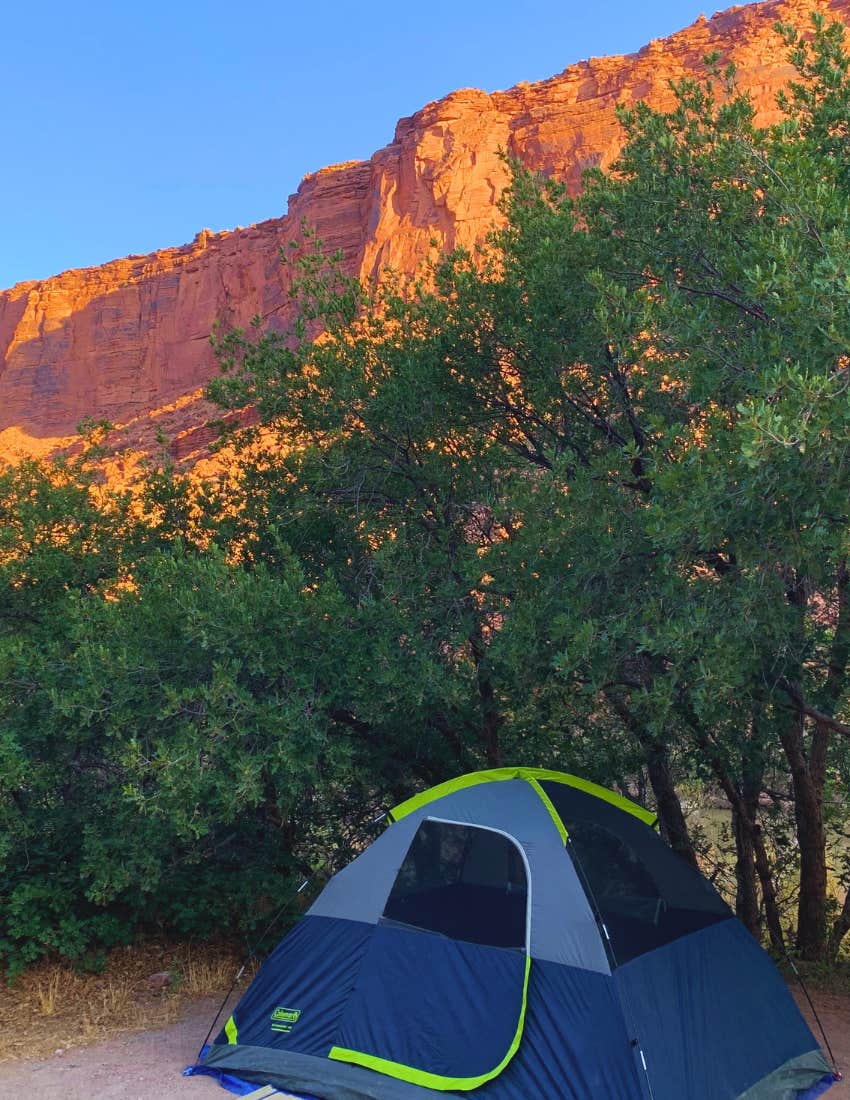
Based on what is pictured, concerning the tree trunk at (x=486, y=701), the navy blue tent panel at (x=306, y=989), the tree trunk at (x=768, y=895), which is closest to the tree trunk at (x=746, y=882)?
the tree trunk at (x=768, y=895)

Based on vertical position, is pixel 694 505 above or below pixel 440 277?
below

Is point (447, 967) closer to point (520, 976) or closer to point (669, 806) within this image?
point (520, 976)

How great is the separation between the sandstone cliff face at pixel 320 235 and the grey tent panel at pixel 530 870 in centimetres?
3918

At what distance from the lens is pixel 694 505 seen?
16.9ft

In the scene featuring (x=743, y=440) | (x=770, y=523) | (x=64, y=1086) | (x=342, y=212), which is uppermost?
(x=342, y=212)

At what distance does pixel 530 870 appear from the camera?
18.6 ft

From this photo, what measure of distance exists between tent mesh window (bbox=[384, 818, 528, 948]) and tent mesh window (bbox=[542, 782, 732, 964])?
417 mm

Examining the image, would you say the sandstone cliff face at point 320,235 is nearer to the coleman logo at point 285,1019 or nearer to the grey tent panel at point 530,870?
the grey tent panel at point 530,870

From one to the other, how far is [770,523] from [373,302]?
5.23 m

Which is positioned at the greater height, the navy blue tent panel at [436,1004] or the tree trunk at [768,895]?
the navy blue tent panel at [436,1004]

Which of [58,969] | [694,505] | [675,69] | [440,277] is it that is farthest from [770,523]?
[675,69]

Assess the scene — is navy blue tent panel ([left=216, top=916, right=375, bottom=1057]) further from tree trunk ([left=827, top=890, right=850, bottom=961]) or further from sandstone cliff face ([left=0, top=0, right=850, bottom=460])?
sandstone cliff face ([left=0, top=0, right=850, bottom=460])

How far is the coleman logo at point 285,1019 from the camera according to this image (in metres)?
5.71

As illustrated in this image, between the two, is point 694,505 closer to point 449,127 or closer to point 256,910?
point 256,910
